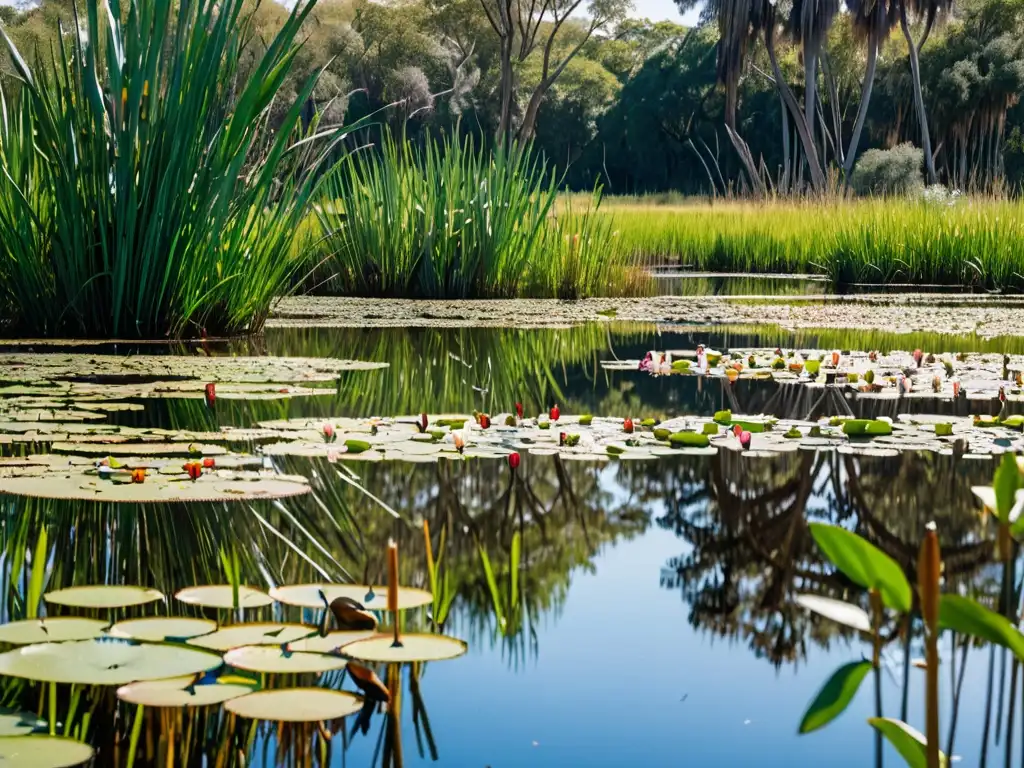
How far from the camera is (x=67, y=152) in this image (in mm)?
5207

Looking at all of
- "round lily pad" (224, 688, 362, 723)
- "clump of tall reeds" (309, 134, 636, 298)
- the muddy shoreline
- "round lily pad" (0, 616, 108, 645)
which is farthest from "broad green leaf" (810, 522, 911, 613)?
"clump of tall reeds" (309, 134, 636, 298)

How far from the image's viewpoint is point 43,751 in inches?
54.5

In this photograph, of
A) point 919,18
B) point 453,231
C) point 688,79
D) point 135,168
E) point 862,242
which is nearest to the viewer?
point 135,168

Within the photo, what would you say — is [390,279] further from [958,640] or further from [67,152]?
[958,640]

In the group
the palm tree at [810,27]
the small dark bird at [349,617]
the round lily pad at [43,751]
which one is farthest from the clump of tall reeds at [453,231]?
the palm tree at [810,27]

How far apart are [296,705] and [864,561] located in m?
0.71

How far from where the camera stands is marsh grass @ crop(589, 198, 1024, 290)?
11.7 meters

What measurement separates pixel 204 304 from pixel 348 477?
10.2 ft

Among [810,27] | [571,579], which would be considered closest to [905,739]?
[571,579]

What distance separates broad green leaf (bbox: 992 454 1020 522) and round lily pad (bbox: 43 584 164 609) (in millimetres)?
1266

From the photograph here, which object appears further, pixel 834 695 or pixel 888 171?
pixel 888 171

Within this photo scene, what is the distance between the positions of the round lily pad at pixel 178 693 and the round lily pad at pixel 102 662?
0.01m

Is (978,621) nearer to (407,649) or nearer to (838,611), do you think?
(838,611)

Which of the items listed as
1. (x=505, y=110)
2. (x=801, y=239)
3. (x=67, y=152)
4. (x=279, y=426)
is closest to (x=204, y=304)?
(x=67, y=152)
